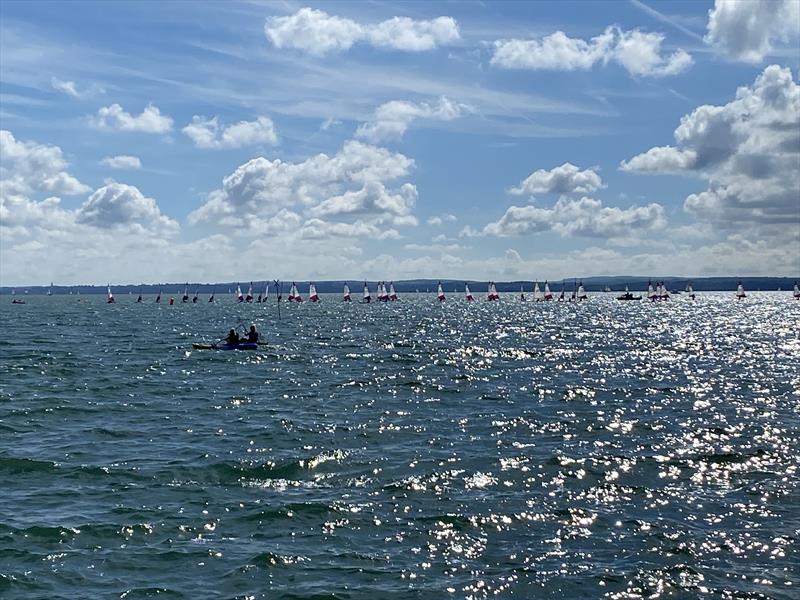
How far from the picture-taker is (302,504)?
906 inches

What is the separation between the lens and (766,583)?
701 inches

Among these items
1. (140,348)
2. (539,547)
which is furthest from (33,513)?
Result: (140,348)

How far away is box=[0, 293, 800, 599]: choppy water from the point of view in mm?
18141

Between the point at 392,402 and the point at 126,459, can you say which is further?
the point at 392,402

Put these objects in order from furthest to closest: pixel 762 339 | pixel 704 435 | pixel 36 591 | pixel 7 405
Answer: pixel 762 339 → pixel 7 405 → pixel 704 435 → pixel 36 591

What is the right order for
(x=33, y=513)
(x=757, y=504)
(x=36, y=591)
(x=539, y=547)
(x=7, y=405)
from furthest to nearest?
(x=7, y=405) → (x=757, y=504) → (x=33, y=513) → (x=539, y=547) → (x=36, y=591)

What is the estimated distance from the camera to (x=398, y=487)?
25.2 metres

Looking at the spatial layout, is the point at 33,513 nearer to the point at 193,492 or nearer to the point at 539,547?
the point at 193,492

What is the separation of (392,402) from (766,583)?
87.8 ft

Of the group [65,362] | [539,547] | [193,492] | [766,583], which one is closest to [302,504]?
[193,492]

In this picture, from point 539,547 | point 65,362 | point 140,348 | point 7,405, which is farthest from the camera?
point 140,348

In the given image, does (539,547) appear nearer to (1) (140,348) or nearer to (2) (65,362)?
(2) (65,362)

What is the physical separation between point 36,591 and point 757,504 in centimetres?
1952

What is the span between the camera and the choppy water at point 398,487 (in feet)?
59.5
